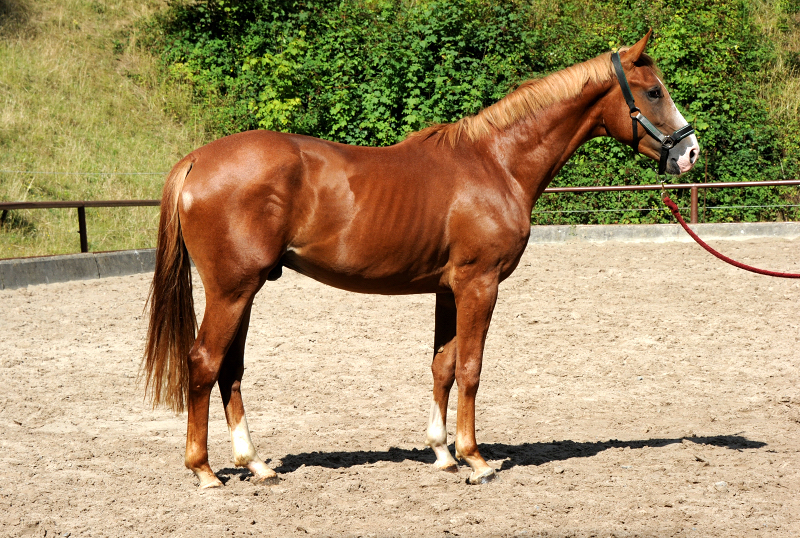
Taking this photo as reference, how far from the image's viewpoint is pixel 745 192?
12391 millimetres

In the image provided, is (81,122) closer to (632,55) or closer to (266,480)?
(266,480)

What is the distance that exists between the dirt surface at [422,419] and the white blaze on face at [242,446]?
0.35 ft

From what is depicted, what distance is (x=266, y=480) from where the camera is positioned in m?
3.44

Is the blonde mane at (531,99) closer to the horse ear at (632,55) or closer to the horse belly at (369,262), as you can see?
the horse ear at (632,55)

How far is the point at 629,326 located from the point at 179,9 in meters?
13.6

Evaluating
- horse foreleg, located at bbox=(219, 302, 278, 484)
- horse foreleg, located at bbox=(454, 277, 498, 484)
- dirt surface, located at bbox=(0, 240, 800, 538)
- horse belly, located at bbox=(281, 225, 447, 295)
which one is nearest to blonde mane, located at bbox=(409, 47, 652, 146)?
horse belly, located at bbox=(281, 225, 447, 295)

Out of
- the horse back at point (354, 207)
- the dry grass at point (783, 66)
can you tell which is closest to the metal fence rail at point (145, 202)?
the dry grass at point (783, 66)

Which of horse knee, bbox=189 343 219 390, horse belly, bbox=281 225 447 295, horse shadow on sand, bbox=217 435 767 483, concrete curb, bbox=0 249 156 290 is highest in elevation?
horse belly, bbox=281 225 447 295

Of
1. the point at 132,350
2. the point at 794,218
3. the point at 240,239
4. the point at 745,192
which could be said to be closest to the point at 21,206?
the point at 132,350

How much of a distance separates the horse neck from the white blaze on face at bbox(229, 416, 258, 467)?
6.17 feet

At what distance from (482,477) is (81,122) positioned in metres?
13.1

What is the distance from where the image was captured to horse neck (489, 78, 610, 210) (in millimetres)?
3682

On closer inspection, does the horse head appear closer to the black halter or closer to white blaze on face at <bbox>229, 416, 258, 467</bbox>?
the black halter

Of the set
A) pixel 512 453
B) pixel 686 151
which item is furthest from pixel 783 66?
pixel 512 453
